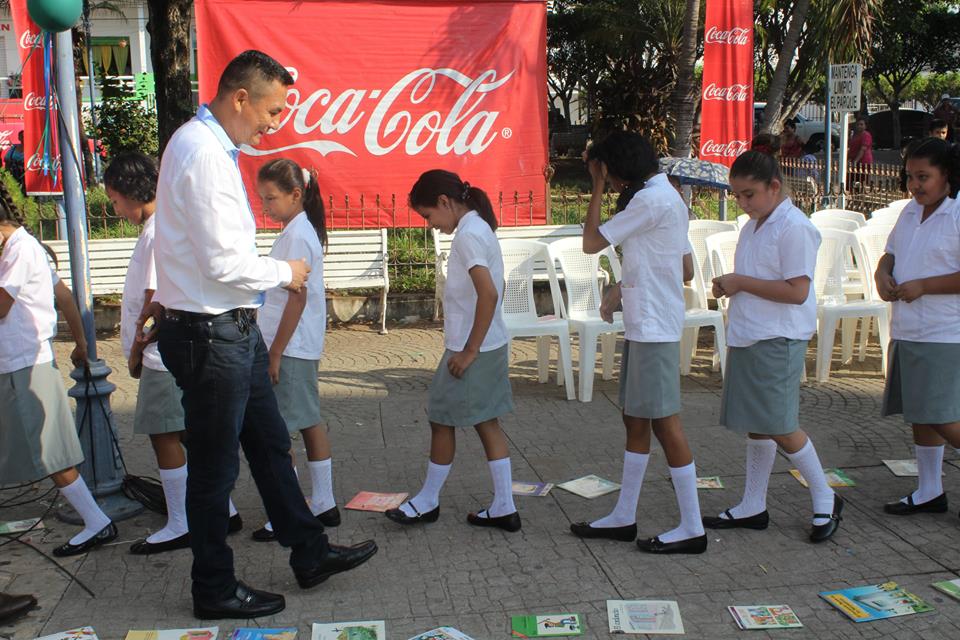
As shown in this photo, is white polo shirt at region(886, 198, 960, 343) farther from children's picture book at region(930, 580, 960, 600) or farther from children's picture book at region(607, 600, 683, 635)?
children's picture book at region(607, 600, 683, 635)

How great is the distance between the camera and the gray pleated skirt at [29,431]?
412 cm

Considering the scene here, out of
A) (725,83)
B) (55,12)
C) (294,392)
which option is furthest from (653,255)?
(725,83)

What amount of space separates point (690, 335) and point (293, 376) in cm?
388

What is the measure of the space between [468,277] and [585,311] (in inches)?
114

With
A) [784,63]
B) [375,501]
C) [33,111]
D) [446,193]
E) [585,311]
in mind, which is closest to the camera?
[446,193]

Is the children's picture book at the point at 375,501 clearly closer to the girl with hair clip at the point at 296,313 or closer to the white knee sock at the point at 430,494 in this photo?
the white knee sock at the point at 430,494

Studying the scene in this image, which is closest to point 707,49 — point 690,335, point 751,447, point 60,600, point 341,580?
point 690,335

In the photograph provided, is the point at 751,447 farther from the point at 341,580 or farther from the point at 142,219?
the point at 142,219

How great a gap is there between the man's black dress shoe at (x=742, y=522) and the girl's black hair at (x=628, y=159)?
1522mm

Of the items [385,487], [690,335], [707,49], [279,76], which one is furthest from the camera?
[707,49]

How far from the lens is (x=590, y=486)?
4.96m

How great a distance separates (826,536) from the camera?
4.20m

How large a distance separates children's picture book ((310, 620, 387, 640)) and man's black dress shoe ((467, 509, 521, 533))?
3.35 feet

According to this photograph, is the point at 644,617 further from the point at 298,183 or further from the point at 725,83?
the point at 725,83
